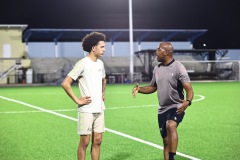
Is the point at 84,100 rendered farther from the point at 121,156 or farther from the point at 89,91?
the point at 121,156

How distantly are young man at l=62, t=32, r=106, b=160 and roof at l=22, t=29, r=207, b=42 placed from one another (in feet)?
147

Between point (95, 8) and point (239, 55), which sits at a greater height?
point (95, 8)

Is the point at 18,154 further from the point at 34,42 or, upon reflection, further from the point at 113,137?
the point at 34,42

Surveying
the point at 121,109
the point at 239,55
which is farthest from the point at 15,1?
the point at 121,109

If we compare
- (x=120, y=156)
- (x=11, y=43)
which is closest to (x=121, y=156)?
(x=120, y=156)

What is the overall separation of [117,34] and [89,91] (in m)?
48.8

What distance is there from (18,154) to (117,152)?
174 centimetres

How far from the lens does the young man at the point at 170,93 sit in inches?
249

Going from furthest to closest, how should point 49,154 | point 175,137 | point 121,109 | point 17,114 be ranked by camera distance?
point 121,109 → point 17,114 → point 49,154 → point 175,137

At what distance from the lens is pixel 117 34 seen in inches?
2141

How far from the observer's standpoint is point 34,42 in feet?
179

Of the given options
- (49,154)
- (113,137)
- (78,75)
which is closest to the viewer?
(78,75)

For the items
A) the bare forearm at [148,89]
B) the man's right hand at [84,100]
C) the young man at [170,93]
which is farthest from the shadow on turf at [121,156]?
the man's right hand at [84,100]

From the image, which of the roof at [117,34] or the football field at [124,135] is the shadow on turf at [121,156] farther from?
the roof at [117,34]
